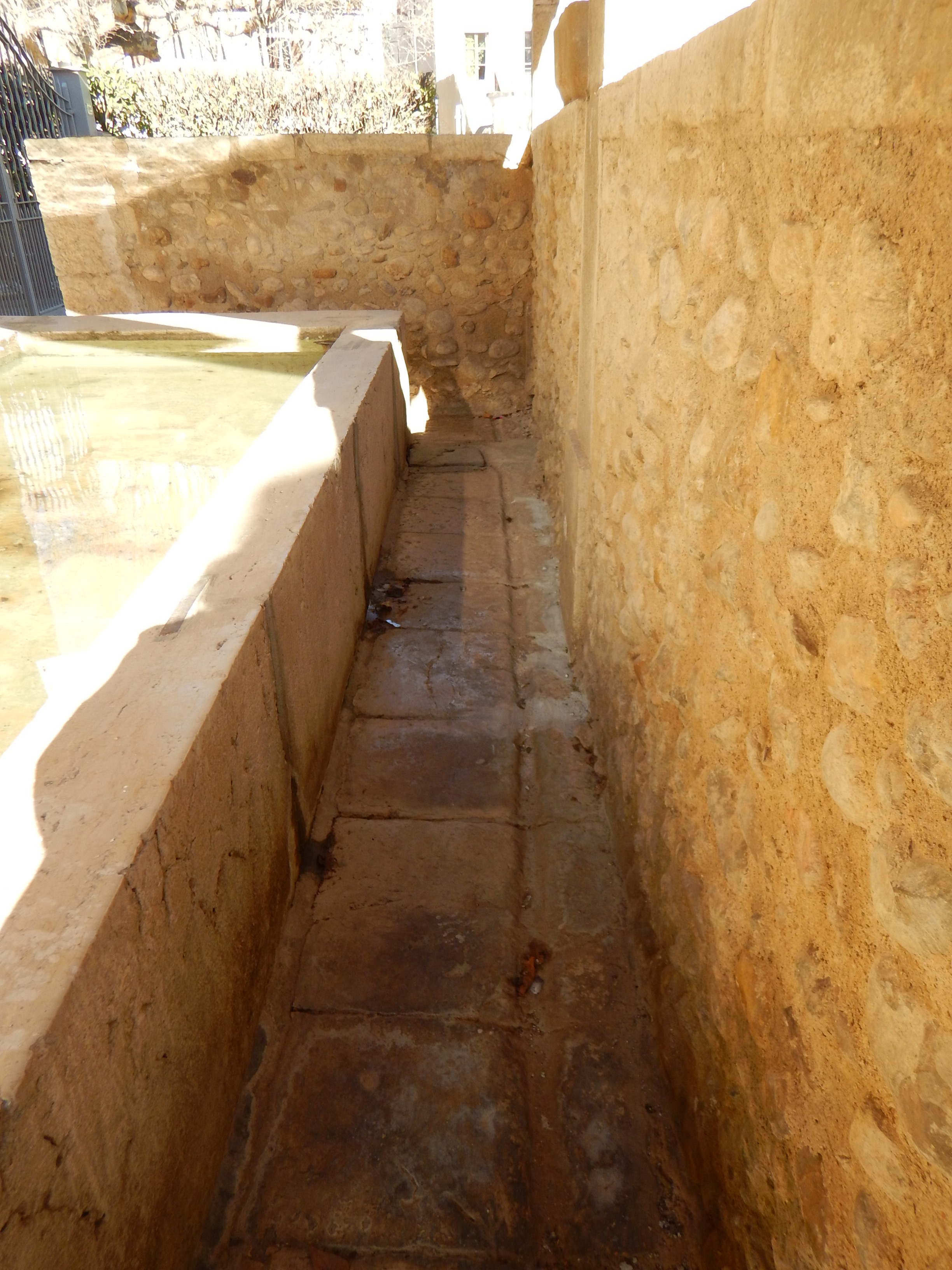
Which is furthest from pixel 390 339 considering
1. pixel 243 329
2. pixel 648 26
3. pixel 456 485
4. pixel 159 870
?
pixel 159 870

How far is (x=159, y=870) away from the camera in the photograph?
48.1 inches

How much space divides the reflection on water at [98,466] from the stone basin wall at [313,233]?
1.21 m

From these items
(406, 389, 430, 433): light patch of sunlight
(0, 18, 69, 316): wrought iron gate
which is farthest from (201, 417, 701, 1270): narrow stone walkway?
(0, 18, 69, 316): wrought iron gate

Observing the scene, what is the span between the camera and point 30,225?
424 inches

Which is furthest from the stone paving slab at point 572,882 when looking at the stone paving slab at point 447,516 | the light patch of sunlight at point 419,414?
the light patch of sunlight at point 419,414

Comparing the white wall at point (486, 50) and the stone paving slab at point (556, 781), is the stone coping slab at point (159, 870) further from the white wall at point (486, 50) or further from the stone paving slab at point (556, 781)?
the white wall at point (486, 50)

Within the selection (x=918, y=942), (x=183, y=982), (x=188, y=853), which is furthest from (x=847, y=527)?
(x=183, y=982)

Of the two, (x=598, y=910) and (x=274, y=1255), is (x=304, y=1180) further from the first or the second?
(x=598, y=910)

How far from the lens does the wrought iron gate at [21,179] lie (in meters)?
9.97

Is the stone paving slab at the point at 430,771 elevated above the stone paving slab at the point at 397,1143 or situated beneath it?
Result: elevated above

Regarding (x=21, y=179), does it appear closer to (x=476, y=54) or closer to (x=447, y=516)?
(x=447, y=516)

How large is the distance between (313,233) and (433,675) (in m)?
3.70

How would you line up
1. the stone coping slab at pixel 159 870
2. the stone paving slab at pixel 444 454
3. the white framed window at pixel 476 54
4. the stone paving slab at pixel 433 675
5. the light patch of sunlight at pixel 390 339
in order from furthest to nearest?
1. the white framed window at pixel 476 54
2. the stone paving slab at pixel 444 454
3. the light patch of sunlight at pixel 390 339
4. the stone paving slab at pixel 433 675
5. the stone coping slab at pixel 159 870

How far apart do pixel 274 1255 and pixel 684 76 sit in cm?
217
